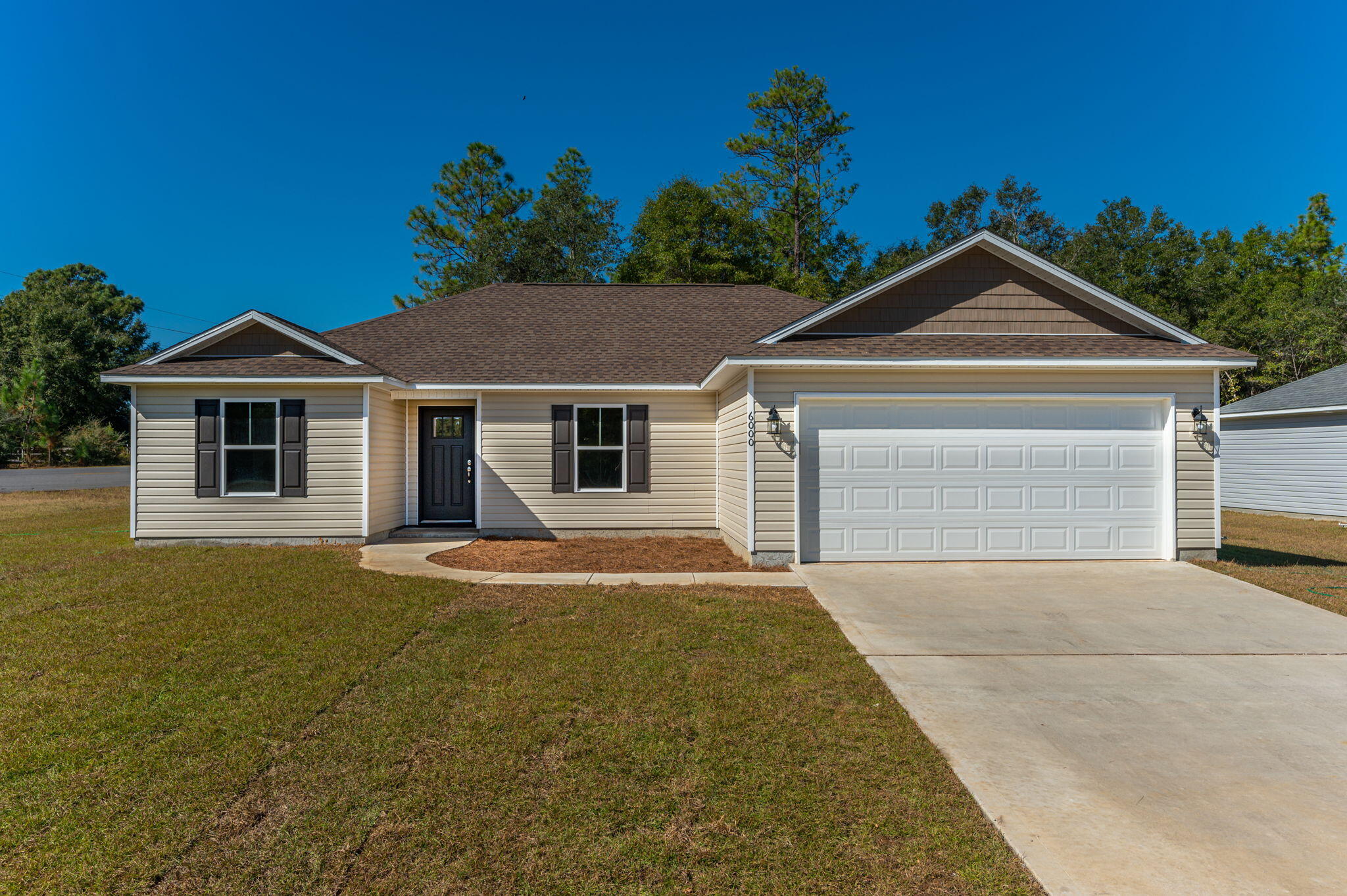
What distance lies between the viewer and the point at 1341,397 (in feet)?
49.2

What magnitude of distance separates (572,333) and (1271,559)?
40.5ft

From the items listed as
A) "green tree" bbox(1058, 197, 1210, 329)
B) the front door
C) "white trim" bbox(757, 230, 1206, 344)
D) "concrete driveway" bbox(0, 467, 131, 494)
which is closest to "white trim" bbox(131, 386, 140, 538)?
the front door

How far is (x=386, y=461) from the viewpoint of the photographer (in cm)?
1152

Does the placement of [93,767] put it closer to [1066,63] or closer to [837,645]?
[837,645]

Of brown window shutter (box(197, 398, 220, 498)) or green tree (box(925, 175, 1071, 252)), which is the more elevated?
green tree (box(925, 175, 1071, 252))

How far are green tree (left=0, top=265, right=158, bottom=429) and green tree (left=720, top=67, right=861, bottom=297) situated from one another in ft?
113

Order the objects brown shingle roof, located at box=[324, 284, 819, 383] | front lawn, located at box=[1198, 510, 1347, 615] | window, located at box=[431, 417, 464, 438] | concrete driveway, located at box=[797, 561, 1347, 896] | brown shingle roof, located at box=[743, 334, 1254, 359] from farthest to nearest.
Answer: window, located at box=[431, 417, 464, 438], brown shingle roof, located at box=[324, 284, 819, 383], brown shingle roof, located at box=[743, 334, 1254, 359], front lawn, located at box=[1198, 510, 1347, 615], concrete driveway, located at box=[797, 561, 1347, 896]

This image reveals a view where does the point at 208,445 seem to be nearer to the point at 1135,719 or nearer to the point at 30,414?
the point at 1135,719

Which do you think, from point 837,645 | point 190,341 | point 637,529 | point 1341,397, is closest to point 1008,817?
point 837,645

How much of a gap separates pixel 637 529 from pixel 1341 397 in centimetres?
1629

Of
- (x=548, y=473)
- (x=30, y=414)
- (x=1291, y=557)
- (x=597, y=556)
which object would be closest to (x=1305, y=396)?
(x=1291, y=557)

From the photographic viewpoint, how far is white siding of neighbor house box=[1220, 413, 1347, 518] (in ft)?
50.4

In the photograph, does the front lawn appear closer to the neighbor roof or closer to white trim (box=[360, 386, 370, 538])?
the neighbor roof

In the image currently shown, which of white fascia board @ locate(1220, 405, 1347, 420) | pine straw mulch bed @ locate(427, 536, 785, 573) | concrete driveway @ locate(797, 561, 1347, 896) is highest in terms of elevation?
white fascia board @ locate(1220, 405, 1347, 420)
